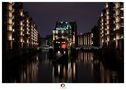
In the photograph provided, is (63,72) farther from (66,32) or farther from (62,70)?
(66,32)

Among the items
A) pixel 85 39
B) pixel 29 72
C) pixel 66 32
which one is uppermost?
pixel 66 32

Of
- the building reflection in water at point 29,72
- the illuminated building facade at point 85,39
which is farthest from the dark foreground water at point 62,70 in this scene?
the illuminated building facade at point 85,39

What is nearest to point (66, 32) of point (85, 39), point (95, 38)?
point (85, 39)

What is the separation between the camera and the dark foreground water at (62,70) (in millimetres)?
8625

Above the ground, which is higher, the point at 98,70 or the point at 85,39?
the point at 85,39

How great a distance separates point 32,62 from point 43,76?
1.04 m

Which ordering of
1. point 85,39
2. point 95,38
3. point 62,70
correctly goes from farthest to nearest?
point 85,39
point 95,38
point 62,70

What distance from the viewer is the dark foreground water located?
8.62 meters

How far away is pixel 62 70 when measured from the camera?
9.35 meters

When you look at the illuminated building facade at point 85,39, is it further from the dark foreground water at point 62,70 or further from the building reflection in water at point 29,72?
the building reflection in water at point 29,72

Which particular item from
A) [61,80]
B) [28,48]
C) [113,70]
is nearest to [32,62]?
[28,48]

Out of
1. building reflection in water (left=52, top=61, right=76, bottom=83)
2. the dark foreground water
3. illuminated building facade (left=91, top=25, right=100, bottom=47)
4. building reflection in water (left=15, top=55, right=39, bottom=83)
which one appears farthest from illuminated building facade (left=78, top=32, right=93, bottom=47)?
building reflection in water (left=15, top=55, right=39, bottom=83)

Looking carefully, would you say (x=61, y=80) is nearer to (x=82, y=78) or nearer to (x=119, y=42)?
(x=82, y=78)

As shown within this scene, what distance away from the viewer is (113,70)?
9.23 m
